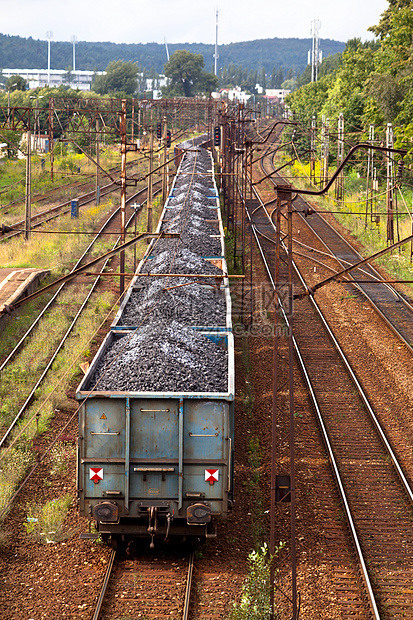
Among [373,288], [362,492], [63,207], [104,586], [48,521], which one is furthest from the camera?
[63,207]

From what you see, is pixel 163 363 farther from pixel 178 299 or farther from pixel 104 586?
pixel 178 299

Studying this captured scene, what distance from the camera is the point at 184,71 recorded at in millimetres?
151125

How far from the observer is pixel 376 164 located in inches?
1580

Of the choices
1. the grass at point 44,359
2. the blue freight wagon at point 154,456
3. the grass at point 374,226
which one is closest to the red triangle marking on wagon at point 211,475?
the blue freight wagon at point 154,456

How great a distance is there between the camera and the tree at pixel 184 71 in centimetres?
15062

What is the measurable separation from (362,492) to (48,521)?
5495 millimetres

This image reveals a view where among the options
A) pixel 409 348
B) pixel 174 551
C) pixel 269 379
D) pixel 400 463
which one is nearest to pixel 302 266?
pixel 409 348

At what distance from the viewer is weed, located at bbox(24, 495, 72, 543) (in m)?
9.72

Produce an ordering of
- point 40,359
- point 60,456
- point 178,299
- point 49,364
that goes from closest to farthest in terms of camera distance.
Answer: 1. point 60,456
2. point 178,299
3. point 49,364
4. point 40,359

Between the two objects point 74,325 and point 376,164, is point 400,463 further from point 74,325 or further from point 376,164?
point 376,164

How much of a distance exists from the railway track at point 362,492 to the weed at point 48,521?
4232 millimetres

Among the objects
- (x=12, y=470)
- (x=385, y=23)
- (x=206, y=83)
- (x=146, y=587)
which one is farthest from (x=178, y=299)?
(x=206, y=83)

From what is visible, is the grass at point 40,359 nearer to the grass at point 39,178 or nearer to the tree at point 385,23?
the grass at point 39,178

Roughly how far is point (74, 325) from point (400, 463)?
10948 mm
